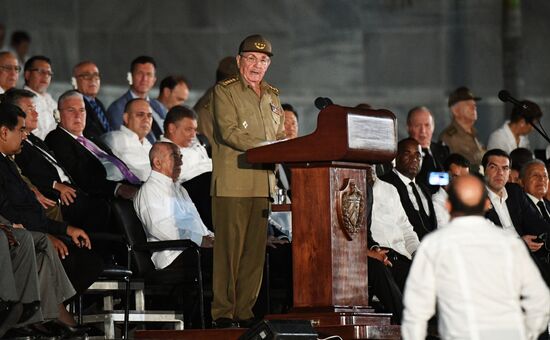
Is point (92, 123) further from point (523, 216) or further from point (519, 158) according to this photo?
point (519, 158)

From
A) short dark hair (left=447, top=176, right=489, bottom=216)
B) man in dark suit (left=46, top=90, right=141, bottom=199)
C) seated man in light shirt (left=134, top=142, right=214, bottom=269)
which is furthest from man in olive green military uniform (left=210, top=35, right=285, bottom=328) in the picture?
short dark hair (left=447, top=176, right=489, bottom=216)

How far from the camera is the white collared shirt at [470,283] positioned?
4836 millimetres

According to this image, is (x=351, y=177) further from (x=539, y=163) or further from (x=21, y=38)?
(x=21, y=38)

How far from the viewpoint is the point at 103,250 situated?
27.6 ft

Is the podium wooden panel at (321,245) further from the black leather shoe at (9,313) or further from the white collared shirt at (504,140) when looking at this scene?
the white collared shirt at (504,140)

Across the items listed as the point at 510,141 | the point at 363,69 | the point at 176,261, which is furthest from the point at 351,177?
the point at 363,69

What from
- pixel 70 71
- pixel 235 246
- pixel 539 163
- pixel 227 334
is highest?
pixel 70 71

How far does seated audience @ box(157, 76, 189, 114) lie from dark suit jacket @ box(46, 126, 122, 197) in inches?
74.9

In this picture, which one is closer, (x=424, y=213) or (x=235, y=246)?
(x=235, y=246)

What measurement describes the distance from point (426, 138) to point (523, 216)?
1.19 m

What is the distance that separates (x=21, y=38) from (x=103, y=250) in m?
3.44

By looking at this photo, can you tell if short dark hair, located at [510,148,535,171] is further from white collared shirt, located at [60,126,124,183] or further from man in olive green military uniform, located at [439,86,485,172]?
white collared shirt, located at [60,126,124,183]

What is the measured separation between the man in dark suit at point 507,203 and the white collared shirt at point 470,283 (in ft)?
15.1

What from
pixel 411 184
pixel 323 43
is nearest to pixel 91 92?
pixel 411 184
